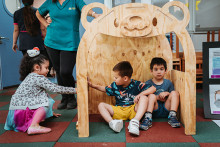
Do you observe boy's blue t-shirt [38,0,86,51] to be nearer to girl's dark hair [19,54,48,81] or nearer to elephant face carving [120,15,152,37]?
girl's dark hair [19,54,48,81]

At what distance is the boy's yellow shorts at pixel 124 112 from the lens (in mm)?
1596

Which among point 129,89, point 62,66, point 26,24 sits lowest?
point 129,89

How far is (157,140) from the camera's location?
3.97 feet

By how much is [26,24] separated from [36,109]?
1300 mm

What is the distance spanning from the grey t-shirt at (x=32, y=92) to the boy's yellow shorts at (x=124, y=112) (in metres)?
0.42

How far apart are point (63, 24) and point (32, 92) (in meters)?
0.74

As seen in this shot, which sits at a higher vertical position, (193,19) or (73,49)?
(193,19)

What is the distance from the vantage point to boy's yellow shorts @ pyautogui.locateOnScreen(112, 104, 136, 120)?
1596 mm

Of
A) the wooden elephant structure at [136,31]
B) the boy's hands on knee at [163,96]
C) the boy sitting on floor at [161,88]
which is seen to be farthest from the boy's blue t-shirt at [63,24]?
the boy's hands on knee at [163,96]

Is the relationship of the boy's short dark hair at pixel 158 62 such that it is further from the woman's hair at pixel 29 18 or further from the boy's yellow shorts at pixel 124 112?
the woman's hair at pixel 29 18

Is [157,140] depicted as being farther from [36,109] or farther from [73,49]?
[73,49]

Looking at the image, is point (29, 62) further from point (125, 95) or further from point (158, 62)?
point (158, 62)

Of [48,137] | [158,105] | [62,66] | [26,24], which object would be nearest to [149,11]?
[158,105]

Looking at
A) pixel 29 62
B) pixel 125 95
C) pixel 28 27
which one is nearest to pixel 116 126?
pixel 125 95
